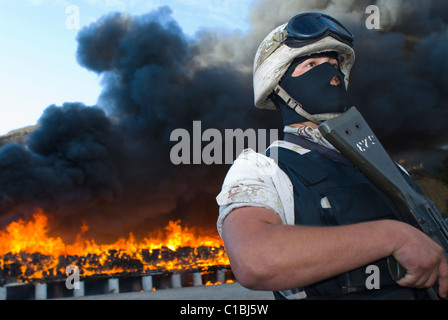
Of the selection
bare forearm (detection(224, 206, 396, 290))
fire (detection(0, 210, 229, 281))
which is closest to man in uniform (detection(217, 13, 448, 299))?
bare forearm (detection(224, 206, 396, 290))

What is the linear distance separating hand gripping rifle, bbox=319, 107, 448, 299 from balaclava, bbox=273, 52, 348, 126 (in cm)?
36

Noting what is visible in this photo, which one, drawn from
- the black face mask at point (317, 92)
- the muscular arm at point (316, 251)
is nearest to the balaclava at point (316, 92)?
the black face mask at point (317, 92)

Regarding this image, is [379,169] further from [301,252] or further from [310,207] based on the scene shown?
[301,252]

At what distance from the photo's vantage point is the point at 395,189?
1.47 meters

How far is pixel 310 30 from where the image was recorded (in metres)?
1.89

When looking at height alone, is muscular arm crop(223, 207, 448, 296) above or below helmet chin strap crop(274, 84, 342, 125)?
below

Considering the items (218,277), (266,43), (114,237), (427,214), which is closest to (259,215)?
(427,214)

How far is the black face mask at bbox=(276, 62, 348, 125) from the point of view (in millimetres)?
1850

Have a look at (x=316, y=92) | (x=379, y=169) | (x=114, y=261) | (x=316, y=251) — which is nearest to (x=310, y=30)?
(x=316, y=92)

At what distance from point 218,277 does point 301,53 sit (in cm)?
1261

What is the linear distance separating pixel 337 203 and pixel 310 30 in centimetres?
88

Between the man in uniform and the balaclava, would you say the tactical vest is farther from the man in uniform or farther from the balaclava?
the balaclava
